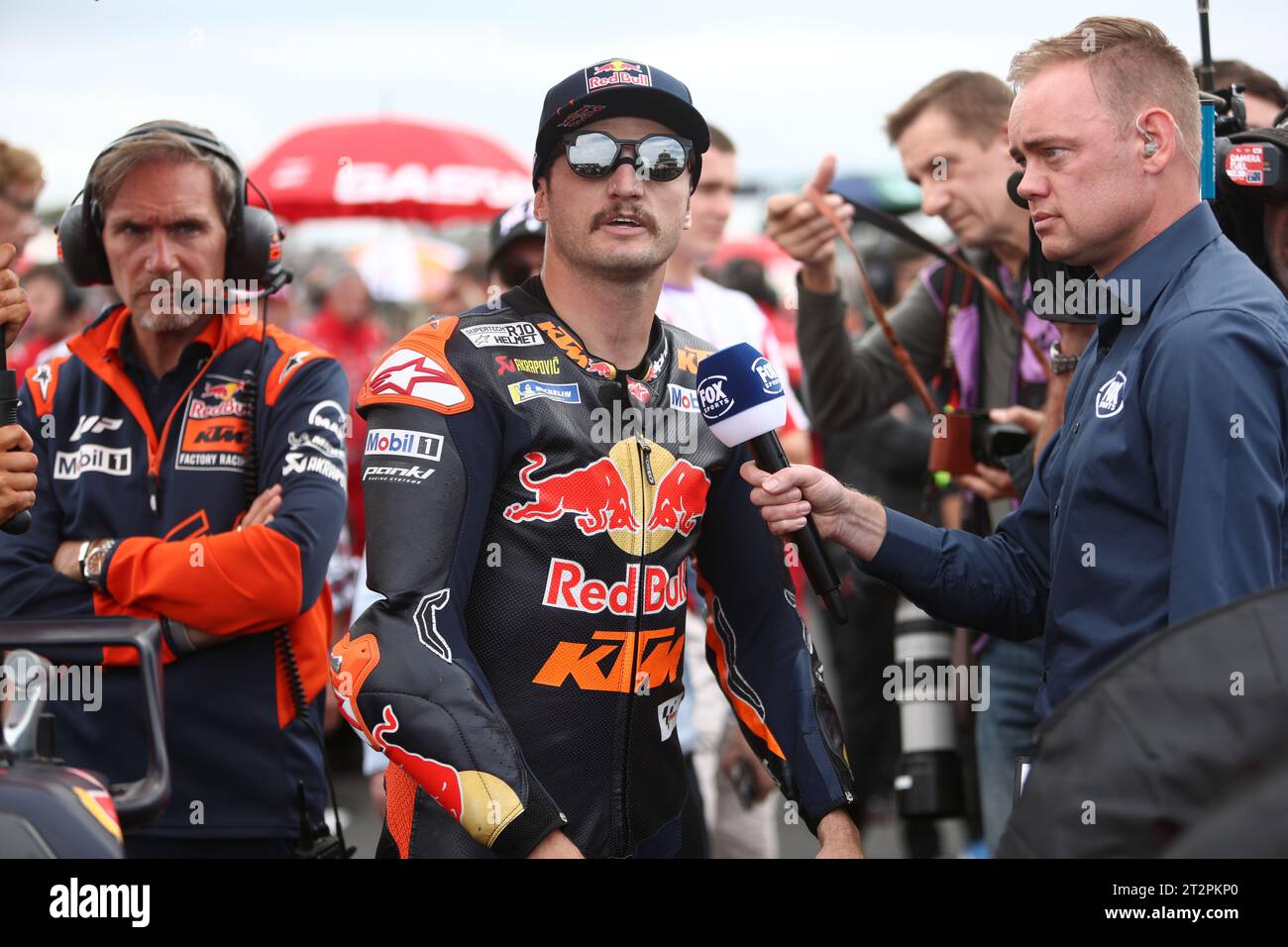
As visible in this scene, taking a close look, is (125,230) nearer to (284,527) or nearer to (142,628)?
(284,527)

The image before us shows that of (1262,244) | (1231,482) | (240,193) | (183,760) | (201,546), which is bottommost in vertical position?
(183,760)

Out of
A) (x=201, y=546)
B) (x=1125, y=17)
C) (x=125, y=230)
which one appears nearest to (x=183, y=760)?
(x=201, y=546)

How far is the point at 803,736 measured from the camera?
300cm

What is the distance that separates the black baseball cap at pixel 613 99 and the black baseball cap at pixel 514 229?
6.23 ft

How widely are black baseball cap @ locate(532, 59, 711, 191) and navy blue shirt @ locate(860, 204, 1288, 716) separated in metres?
0.95

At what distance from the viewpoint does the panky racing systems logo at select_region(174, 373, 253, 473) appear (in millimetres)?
3660

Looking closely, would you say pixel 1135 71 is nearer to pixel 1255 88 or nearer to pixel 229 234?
pixel 1255 88

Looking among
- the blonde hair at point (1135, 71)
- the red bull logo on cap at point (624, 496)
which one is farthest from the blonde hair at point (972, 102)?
the red bull logo on cap at point (624, 496)

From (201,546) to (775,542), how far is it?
1.41 metres

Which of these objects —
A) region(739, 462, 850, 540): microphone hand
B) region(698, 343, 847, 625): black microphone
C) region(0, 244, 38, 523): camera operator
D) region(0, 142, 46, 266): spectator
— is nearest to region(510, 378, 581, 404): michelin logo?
region(698, 343, 847, 625): black microphone

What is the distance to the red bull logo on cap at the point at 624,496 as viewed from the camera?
2.84 meters

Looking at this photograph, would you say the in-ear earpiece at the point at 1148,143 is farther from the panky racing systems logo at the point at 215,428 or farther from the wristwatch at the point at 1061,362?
the panky racing systems logo at the point at 215,428

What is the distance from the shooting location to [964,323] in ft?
15.1

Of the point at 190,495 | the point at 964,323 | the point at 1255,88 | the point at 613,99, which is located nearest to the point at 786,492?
the point at 613,99
